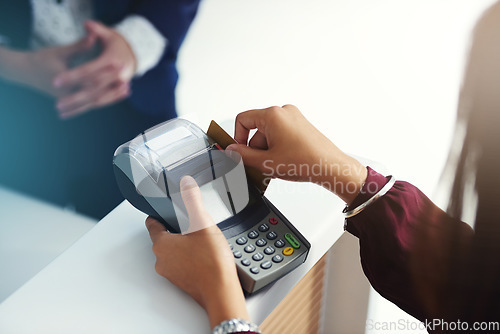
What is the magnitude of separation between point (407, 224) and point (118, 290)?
Result: 1.10ft

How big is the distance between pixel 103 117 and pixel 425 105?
79 centimetres

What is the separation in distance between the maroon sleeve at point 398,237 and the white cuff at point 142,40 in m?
0.82

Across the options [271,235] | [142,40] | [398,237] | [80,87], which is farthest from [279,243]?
[80,87]

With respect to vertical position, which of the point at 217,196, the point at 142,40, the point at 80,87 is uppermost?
the point at 217,196

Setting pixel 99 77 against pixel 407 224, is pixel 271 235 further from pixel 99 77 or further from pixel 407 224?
pixel 99 77

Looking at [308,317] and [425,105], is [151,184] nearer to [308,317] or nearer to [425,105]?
[308,317]

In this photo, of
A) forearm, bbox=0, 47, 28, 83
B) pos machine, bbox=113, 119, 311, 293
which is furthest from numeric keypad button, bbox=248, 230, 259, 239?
forearm, bbox=0, 47, 28, 83

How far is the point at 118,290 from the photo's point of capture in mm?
571

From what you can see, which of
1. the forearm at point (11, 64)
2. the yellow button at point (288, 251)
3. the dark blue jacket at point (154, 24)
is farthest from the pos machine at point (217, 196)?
the forearm at point (11, 64)

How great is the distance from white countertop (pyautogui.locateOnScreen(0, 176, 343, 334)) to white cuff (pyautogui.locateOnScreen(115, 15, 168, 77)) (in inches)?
28.0

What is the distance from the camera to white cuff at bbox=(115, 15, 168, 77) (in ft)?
4.18

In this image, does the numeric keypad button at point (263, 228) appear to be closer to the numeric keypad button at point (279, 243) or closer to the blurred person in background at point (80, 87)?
the numeric keypad button at point (279, 243)

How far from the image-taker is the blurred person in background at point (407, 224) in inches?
16.3

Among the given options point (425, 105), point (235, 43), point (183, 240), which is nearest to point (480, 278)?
point (183, 240)
